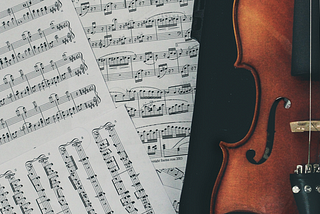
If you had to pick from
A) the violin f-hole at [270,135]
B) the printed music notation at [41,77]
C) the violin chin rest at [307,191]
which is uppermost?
the printed music notation at [41,77]

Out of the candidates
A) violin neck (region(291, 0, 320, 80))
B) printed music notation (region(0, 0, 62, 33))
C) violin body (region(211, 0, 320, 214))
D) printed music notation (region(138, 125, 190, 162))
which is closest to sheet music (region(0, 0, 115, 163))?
printed music notation (region(0, 0, 62, 33))

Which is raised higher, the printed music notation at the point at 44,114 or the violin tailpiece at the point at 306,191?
the printed music notation at the point at 44,114

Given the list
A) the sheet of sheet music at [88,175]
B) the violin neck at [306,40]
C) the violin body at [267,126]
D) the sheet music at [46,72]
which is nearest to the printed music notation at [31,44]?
the sheet music at [46,72]

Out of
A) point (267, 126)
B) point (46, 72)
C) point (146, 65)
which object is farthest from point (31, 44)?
point (267, 126)

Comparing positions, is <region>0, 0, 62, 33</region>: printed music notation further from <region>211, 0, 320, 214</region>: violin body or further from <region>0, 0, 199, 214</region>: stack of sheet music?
<region>211, 0, 320, 214</region>: violin body

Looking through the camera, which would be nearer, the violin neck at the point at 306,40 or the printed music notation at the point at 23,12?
the violin neck at the point at 306,40

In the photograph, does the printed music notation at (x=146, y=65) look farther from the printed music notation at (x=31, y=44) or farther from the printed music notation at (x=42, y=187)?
the printed music notation at (x=42, y=187)

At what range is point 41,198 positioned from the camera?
1070 mm

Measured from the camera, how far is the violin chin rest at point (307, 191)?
726mm

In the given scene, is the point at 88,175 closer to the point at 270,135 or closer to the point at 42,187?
the point at 42,187

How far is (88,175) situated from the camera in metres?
1.07

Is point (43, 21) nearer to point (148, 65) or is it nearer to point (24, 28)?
point (24, 28)

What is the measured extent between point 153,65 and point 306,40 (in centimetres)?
47

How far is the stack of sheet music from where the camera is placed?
106 centimetres
